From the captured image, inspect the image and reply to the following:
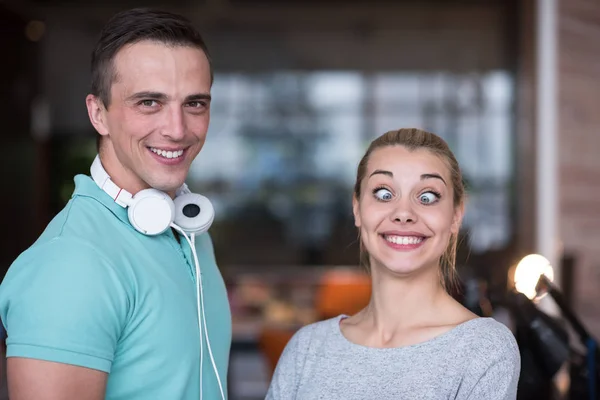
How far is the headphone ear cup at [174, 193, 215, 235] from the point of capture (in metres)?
1.83

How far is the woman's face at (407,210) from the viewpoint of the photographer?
1756 mm

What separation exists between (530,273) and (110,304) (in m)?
1.04

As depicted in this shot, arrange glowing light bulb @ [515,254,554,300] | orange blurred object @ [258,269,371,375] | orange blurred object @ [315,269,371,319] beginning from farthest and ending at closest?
orange blurred object @ [315,269,371,319], orange blurred object @ [258,269,371,375], glowing light bulb @ [515,254,554,300]

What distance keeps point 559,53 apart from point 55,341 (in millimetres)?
5309

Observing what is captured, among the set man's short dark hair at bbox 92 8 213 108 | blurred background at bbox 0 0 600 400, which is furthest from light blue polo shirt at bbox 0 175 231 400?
blurred background at bbox 0 0 600 400

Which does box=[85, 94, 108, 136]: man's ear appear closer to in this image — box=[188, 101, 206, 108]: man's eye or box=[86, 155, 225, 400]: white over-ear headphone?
box=[86, 155, 225, 400]: white over-ear headphone

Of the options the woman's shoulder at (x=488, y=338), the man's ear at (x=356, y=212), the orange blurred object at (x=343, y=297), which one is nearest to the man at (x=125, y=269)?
the man's ear at (x=356, y=212)

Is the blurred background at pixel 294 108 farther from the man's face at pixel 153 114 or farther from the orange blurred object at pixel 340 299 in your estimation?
the man's face at pixel 153 114

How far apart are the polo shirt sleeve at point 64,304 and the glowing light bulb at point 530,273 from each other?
1.00 metres

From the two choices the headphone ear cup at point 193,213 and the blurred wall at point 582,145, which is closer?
the headphone ear cup at point 193,213

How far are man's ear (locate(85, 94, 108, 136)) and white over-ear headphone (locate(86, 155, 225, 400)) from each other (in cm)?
7

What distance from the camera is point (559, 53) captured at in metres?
6.04

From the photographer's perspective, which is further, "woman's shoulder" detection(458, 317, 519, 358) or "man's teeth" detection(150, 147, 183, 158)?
"man's teeth" detection(150, 147, 183, 158)

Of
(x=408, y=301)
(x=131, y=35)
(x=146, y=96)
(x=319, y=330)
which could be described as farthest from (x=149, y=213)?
(x=408, y=301)
